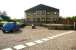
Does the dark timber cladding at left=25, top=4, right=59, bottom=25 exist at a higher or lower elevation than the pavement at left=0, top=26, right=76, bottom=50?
higher

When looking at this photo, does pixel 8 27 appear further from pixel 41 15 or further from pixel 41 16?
pixel 41 15

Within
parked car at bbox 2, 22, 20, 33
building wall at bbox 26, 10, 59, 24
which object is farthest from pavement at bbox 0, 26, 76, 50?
building wall at bbox 26, 10, 59, 24

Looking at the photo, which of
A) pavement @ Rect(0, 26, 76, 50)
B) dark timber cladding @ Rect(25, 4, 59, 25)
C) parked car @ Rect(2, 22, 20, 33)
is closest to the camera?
pavement @ Rect(0, 26, 76, 50)

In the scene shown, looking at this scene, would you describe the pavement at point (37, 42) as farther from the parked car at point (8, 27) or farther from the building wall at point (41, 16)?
the building wall at point (41, 16)

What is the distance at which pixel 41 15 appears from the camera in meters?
70.3

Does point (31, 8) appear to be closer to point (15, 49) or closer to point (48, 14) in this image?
point (48, 14)

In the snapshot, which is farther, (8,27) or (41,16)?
(41,16)

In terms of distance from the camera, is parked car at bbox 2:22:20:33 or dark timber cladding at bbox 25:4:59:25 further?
dark timber cladding at bbox 25:4:59:25

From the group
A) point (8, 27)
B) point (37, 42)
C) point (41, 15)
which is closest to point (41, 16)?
point (41, 15)

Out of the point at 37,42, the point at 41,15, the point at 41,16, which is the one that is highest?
the point at 41,15

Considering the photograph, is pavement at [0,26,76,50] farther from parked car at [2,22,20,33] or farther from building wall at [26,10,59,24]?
building wall at [26,10,59,24]

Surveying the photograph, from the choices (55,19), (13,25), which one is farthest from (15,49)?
(55,19)

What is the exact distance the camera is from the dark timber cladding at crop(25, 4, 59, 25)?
226ft

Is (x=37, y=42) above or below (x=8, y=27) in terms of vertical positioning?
below
